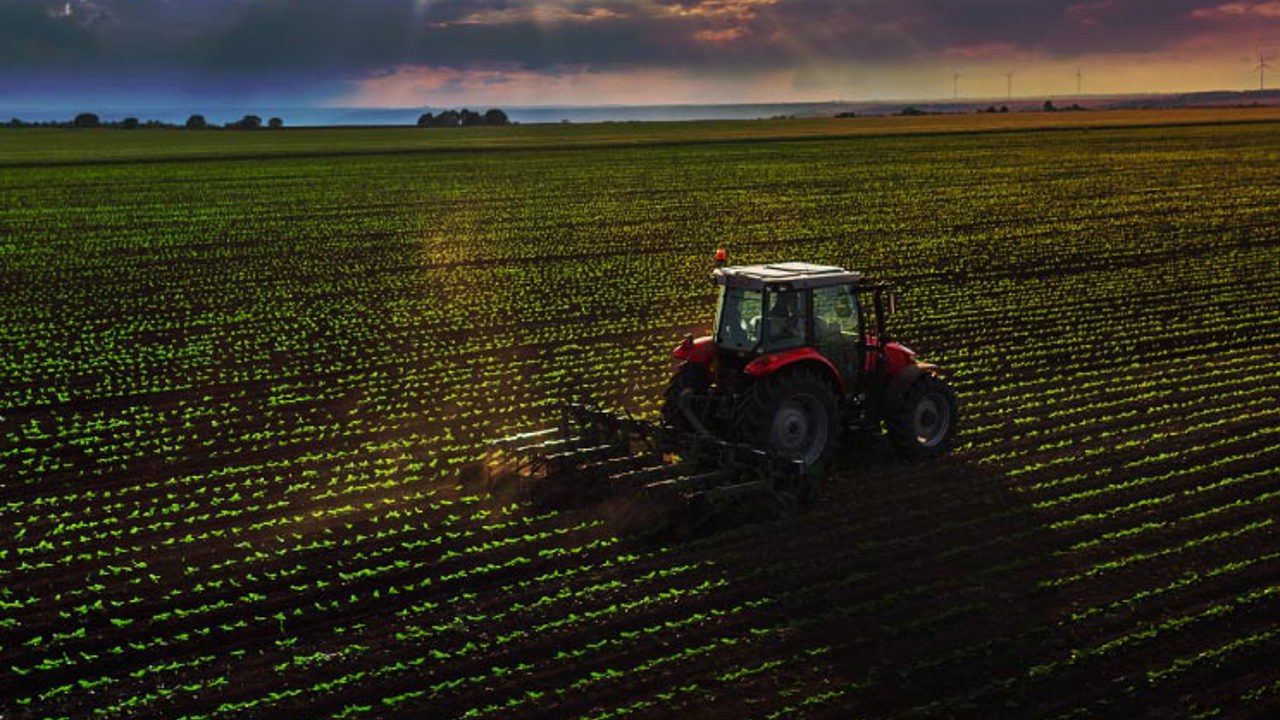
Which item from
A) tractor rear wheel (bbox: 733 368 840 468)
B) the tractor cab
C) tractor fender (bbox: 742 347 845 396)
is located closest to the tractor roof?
the tractor cab

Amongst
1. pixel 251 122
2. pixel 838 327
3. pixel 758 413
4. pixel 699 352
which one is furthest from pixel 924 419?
pixel 251 122

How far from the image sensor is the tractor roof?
12.4 m

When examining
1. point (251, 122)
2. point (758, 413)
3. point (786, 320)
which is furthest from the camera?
point (251, 122)

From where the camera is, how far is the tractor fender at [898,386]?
13.2m

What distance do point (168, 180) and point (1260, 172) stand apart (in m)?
50.1

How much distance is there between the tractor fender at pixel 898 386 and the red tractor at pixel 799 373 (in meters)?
0.01

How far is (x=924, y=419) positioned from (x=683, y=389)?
108 inches

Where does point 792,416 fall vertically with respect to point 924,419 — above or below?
above

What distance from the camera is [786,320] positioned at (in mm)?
12562

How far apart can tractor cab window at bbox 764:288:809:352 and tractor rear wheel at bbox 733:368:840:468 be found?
1.08 feet

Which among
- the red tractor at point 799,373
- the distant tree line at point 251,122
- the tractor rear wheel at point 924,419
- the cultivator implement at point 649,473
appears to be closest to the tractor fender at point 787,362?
the red tractor at point 799,373

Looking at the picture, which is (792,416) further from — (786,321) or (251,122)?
(251,122)

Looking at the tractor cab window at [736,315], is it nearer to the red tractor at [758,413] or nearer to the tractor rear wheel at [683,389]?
the red tractor at [758,413]

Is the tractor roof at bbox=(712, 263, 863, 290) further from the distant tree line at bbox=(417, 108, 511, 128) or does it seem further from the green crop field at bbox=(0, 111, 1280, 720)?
the distant tree line at bbox=(417, 108, 511, 128)
